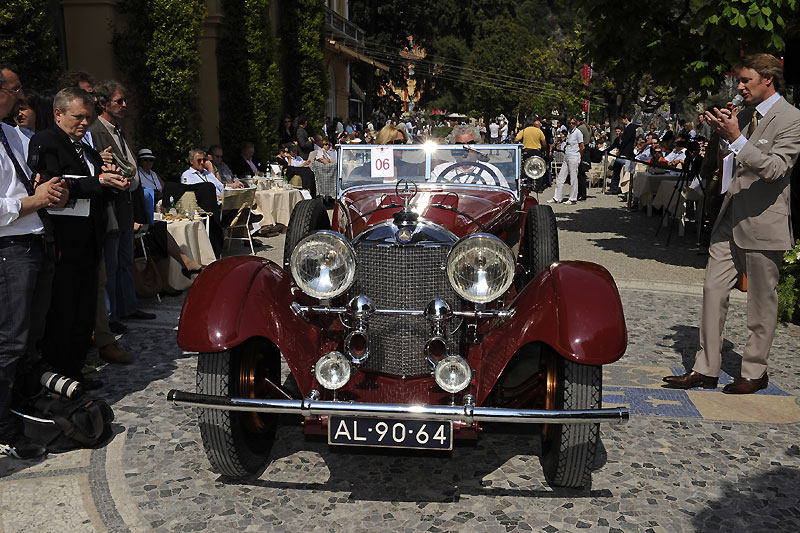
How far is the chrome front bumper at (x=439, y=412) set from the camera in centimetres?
279

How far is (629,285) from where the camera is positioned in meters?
7.82

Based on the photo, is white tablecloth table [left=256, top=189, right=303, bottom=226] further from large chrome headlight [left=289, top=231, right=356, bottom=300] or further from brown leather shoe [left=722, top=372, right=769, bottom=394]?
large chrome headlight [left=289, top=231, right=356, bottom=300]

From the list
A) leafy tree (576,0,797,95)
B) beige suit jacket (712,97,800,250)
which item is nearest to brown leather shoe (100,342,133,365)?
beige suit jacket (712,97,800,250)

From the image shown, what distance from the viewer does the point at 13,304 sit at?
3.60 metres

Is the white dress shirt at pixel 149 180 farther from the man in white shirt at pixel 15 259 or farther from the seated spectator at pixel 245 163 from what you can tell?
the seated spectator at pixel 245 163

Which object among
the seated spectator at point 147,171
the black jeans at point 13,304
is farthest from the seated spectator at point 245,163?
the black jeans at point 13,304

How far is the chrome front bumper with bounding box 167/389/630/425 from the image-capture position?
279 cm

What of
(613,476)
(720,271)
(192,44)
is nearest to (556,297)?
(613,476)

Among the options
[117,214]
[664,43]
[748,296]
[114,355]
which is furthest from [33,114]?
[664,43]

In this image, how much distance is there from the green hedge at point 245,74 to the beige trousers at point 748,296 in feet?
37.9

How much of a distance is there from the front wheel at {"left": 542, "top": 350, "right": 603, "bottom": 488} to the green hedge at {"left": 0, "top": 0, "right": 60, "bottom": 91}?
21.5ft

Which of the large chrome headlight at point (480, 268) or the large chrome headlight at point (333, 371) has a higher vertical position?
the large chrome headlight at point (480, 268)

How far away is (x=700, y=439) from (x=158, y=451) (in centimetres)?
301

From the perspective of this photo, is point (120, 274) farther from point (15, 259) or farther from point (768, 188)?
point (768, 188)
